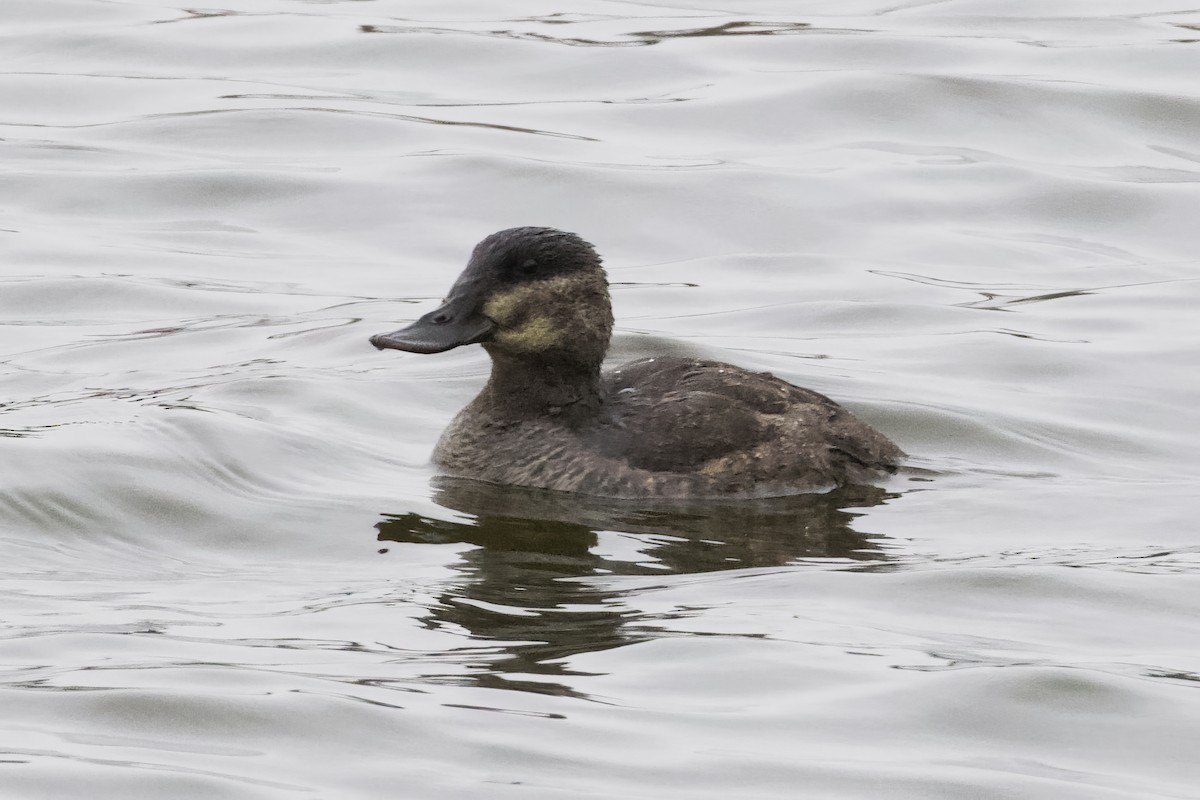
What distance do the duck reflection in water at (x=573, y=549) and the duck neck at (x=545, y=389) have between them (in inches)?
17.1

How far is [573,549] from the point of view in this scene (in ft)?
28.2

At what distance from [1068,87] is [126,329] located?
8.71 meters

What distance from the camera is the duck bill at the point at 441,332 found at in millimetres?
9383

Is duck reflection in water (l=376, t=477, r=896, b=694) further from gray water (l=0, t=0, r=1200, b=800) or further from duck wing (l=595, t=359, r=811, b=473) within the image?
duck wing (l=595, t=359, r=811, b=473)

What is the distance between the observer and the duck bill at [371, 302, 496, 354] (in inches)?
369

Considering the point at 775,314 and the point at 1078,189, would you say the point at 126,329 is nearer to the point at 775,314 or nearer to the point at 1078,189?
the point at 775,314

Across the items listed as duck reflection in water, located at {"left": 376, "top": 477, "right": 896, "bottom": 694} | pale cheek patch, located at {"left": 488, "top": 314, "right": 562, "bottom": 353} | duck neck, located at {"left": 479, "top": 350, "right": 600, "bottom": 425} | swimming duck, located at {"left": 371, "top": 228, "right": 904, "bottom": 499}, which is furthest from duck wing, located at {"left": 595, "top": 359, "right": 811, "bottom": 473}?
pale cheek patch, located at {"left": 488, "top": 314, "right": 562, "bottom": 353}

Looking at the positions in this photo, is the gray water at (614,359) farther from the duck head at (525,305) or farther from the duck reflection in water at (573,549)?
the duck head at (525,305)

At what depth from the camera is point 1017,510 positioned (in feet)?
30.4

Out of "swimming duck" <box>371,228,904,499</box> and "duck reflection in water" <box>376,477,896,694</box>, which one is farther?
"swimming duck" <box>371,228,904,499</box>

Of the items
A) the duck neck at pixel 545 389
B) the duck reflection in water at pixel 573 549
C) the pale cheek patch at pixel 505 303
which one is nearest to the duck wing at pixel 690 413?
the duck neck at pixel 545 389

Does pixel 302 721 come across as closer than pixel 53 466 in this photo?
Yes

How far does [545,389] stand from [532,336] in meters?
0.26

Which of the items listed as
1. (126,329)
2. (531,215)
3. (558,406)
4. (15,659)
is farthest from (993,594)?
(531,215)
